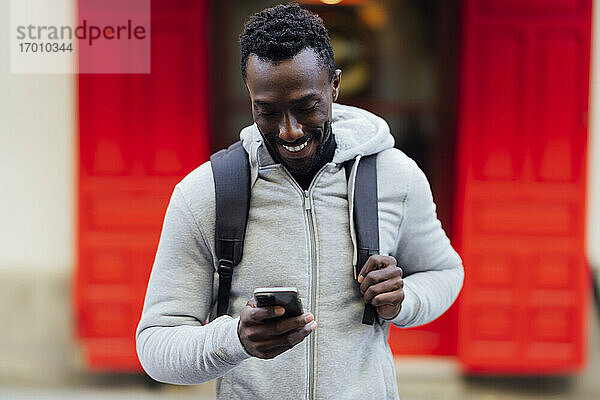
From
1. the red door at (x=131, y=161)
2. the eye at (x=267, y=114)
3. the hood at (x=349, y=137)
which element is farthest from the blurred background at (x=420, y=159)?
the eye at (x=267, y=114)

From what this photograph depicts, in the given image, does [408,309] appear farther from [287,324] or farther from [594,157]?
[594,157]

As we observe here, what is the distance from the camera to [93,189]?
4414mm

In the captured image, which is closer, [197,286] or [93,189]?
[197,286]

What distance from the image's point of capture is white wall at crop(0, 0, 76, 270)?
15.3 feet

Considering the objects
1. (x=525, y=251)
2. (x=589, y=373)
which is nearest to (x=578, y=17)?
(x=525, y=251)

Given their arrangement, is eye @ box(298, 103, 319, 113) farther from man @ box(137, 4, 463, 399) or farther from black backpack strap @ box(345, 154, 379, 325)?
black backpack strap @ box(345, 154, 379, 325)

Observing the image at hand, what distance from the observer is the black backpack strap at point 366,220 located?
1.64 meters

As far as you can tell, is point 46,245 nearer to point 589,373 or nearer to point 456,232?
point 456,232

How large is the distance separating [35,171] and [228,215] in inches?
136

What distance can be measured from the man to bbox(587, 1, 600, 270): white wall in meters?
3.04

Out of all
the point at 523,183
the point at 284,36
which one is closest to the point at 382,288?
the point at 284,36

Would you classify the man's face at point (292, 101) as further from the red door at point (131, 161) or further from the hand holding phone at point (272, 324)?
the red door at point (131, 161)

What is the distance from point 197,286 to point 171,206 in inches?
6.5

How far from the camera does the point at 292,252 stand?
64.6 inches
